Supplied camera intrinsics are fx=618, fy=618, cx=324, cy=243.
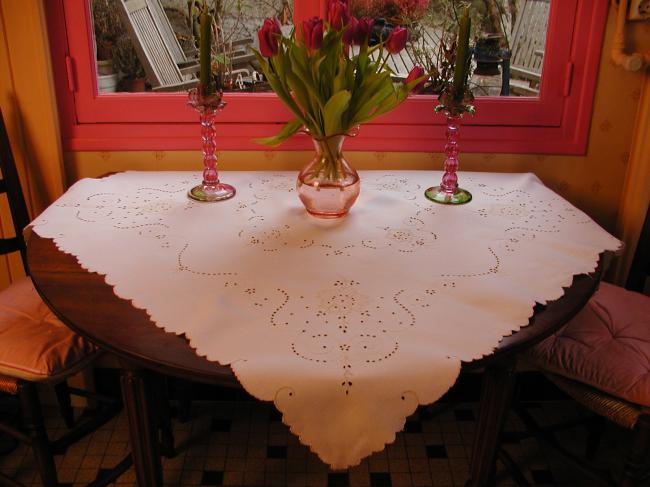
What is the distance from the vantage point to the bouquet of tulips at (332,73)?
1331 millimetres

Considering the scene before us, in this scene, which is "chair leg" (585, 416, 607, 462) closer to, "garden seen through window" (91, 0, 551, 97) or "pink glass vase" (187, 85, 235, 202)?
"garden seen through window" (91, 0, 551, 97)

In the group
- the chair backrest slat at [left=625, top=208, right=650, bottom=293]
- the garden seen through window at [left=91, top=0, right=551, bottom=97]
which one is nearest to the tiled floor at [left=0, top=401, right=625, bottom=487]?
the chair backrest slat at [left=625, top=208, right=650, bottom=293]

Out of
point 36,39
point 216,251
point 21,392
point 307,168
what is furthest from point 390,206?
point 36,39

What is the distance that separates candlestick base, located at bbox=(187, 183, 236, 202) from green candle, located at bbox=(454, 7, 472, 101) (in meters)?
0.64

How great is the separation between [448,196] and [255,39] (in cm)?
82

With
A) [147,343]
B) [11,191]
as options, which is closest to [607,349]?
[147,343]

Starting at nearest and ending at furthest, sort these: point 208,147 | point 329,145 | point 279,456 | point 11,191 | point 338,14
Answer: point 338,14, point 329,145, point 208,147, point 11,191, point 279,456

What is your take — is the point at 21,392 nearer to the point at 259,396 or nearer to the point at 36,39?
the point at 259,396

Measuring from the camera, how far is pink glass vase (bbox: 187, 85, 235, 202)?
156 cm

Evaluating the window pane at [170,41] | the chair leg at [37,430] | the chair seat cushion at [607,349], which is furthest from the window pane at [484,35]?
the chair leg at [37,430]

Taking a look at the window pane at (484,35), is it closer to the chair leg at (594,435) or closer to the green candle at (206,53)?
the green candle at (206,53)

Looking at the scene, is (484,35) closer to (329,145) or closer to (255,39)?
(255,39)

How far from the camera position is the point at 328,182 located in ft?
4.79

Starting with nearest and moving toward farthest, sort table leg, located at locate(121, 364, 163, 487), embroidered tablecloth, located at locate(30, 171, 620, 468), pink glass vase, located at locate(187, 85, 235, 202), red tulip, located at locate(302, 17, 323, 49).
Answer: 1. embroidered tablecloth, located at locate(30, 171, 620, 468)
2. table leg, located at locate(121, 364, 163, 487)
3. red tulip, located at locate(302, 17, 323, 49)
4. pink glass vase, located at locate(187, 85, 235, 202)
